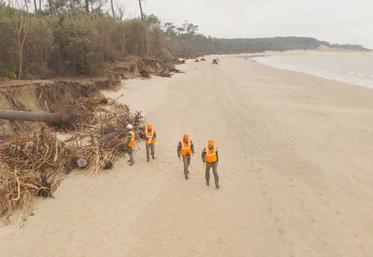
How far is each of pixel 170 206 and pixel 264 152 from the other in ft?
17.3

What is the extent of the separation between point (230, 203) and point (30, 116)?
859 centimetres

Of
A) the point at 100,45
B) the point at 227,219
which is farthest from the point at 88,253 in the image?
the point at 100,45

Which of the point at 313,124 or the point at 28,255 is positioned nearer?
the point at 28,255

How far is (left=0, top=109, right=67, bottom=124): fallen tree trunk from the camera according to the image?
11.7 meters

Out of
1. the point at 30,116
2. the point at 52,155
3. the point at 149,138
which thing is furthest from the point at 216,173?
the point at 30,116

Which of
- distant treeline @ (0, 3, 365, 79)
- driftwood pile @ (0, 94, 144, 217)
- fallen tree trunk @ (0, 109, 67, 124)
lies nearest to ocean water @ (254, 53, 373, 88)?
distant treeline @ (0, 3, 365, 79)

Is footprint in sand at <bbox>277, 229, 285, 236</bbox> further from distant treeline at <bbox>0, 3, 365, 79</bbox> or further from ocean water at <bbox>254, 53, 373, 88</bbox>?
ocean water at <bbox>254, 53, 373, 88</bbox>

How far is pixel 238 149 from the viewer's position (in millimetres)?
12570

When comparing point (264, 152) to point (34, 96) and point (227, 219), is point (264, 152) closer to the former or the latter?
point (227, 219)

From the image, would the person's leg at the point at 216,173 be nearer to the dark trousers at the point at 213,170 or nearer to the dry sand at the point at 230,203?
the dark trousers at the point at 213,170

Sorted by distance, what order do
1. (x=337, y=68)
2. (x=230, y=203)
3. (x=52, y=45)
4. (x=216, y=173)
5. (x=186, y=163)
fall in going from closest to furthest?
(x=230, y=203), (x=216, y=173), (x=186, y=163), (x=52, y=45), (x=337, y=68)

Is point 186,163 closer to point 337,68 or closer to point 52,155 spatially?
point 52,155

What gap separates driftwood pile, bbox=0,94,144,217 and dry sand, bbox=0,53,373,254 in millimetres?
465

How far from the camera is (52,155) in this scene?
405 inches
